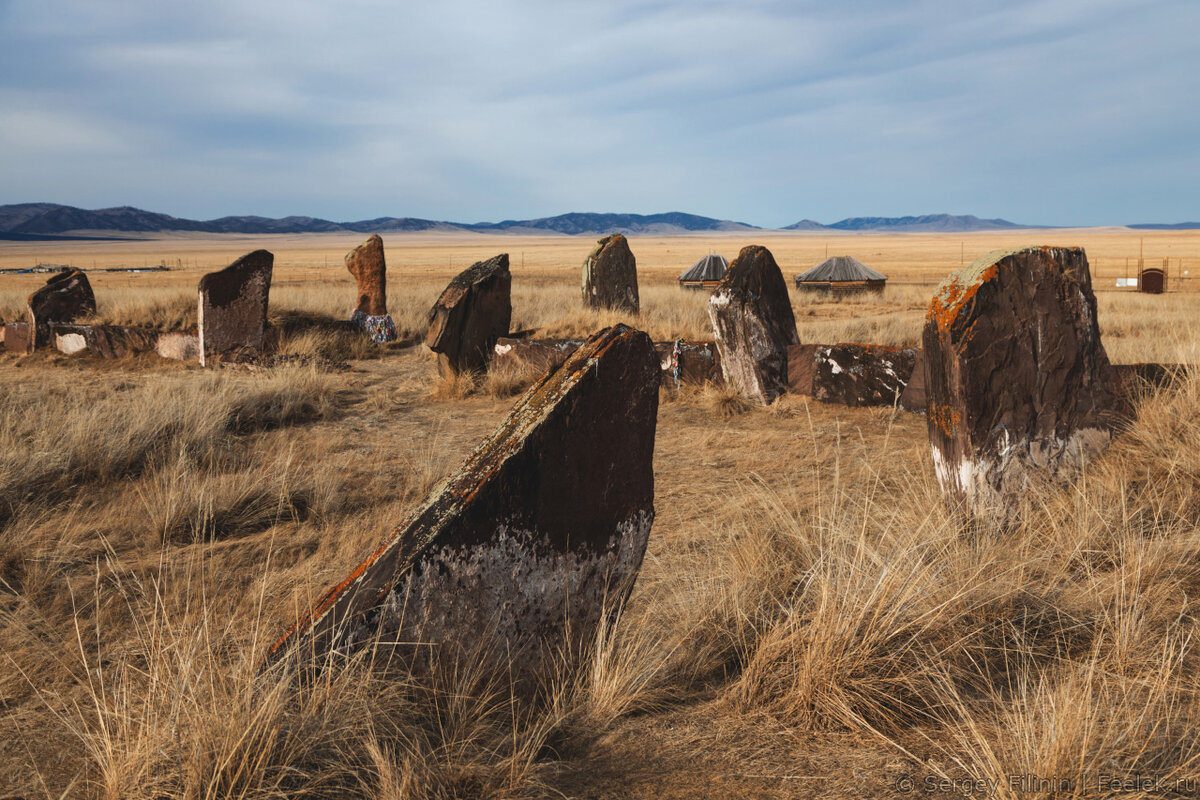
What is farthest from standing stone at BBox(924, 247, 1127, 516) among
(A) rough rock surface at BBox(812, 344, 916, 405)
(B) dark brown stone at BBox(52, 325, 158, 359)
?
(B) dark brown stone at BBox(52, 325, 158, 359)

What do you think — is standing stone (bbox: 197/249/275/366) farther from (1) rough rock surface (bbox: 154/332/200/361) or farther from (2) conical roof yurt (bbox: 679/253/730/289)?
(2) conical roof yurt (bbox: 679/253/730/289)

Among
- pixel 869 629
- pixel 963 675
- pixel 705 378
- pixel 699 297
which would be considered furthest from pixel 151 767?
pixel 699 297

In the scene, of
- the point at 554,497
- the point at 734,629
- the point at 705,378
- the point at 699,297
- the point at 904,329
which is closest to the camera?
the point at 554,497

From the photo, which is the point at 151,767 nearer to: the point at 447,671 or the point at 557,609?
the point at 447,671

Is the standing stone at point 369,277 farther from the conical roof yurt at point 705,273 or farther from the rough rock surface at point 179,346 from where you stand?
the conical roof yurt at point 705,273

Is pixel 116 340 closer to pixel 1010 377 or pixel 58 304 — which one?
pixel 58 304

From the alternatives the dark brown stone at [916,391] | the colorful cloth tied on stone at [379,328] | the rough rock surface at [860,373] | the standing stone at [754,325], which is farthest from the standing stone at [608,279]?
the dark brown stone at [916,391]

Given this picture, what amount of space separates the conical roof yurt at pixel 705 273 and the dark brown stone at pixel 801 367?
1396cm

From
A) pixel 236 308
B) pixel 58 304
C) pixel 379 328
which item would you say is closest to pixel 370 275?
pixel 379 328

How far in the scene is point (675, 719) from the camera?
2465mm

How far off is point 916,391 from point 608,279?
28.6ft

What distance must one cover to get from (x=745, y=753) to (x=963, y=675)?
787 mm

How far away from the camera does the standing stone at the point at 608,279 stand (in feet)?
48.7

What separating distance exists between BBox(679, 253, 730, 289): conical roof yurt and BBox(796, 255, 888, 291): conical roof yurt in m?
2.06
